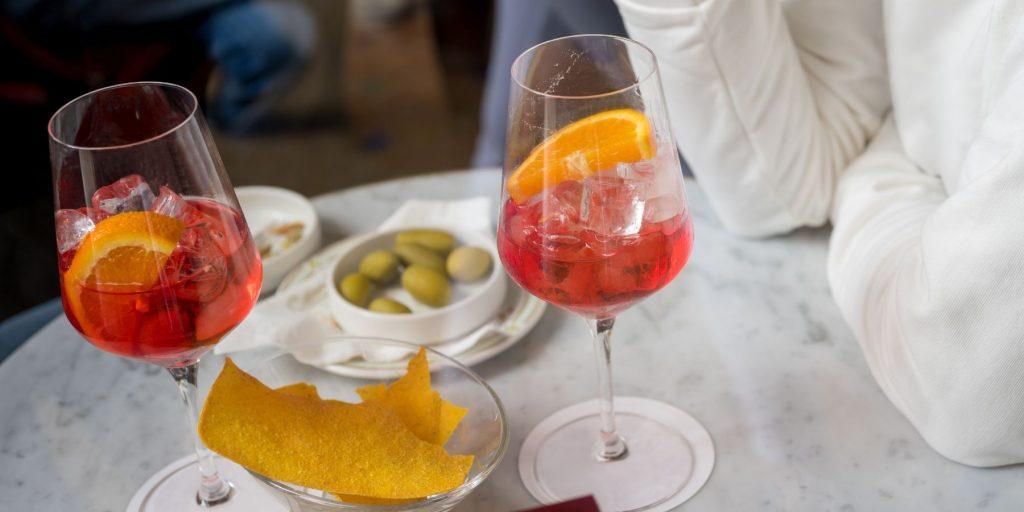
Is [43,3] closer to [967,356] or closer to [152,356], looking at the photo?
[152,356]

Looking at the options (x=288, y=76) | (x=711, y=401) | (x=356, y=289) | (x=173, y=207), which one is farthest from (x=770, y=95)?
(x=288, y=76)

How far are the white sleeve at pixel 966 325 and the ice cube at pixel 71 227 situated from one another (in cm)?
53

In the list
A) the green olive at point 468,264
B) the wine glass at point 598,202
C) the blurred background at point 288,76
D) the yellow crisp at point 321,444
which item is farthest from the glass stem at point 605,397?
the blurred background at point 288,76

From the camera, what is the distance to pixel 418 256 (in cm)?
92

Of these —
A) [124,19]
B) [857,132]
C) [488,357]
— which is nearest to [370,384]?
[488,357]

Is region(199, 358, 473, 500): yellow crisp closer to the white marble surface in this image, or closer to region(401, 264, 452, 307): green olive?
the white marble surface

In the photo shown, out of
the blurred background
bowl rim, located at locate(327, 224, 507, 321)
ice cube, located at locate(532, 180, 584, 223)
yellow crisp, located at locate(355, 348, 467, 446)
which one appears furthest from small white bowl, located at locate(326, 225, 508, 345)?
the blurred background

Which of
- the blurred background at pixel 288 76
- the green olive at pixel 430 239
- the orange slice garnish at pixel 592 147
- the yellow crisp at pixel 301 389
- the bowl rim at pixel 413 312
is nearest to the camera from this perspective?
the orange slice garnish at pixel 592 147

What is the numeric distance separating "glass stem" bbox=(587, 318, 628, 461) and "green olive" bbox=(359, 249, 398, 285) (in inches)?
10.0

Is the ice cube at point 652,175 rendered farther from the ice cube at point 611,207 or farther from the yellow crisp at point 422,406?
the yellow crisp at point 422,406

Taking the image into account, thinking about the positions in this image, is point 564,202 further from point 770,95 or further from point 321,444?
point 770,95

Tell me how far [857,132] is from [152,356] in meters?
0.62

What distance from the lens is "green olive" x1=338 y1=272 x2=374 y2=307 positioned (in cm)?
88

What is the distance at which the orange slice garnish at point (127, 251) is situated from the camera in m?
0.62
